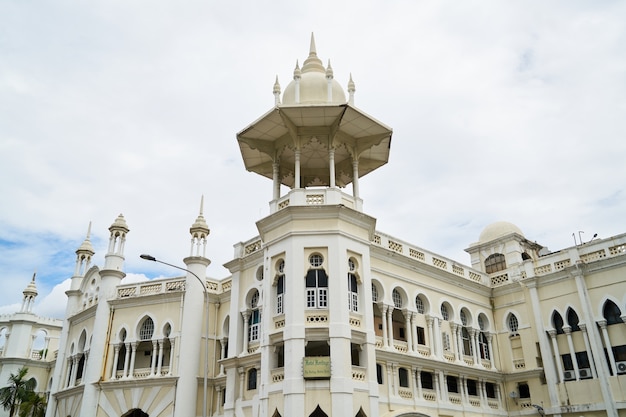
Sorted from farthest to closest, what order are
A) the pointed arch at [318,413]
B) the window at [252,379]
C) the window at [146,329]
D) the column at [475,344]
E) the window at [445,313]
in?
the window at [146,329]
the window at [445,313]
the column at [475,344]
the window at [252,379]
the pointed arch at [318,413]

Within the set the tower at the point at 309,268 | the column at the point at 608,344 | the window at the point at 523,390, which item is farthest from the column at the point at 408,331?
the column at the point at 608,344

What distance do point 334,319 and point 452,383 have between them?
976 centimetres

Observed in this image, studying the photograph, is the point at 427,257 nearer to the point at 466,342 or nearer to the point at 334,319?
the point at 466,342

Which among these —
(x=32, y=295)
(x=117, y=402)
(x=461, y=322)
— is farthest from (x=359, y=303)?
(x=32, y=295)

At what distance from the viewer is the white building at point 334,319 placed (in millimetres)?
20328

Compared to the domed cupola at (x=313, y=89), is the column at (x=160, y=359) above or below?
below

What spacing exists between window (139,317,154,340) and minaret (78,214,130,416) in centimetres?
205

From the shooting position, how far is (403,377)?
2369cm

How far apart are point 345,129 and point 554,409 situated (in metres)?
17.8

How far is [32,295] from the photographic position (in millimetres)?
49188

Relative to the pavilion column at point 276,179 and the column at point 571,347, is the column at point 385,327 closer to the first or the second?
the pavilion column at point 276,179

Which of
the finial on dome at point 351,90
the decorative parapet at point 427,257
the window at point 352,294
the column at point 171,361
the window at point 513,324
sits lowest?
the column at point 171,361

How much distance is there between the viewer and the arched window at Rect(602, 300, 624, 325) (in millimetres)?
26125

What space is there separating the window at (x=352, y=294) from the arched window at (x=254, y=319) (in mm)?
5015
